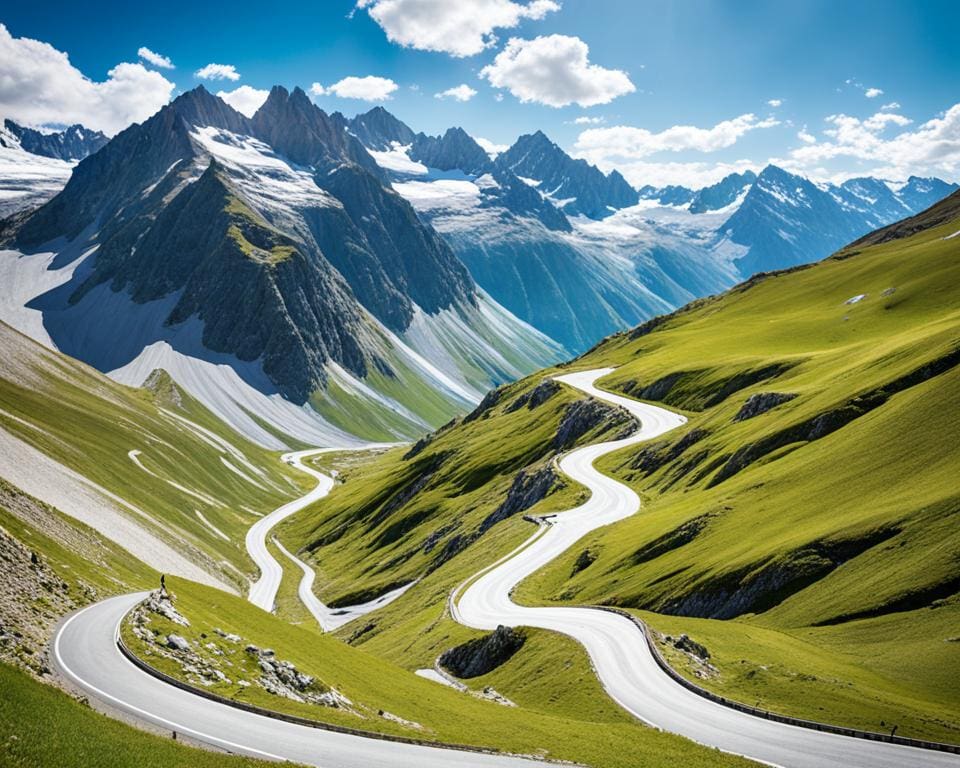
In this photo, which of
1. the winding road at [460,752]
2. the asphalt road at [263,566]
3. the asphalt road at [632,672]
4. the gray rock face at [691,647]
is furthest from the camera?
the asphalt road at [263,566]

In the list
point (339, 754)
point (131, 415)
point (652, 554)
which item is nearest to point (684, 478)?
point (652, 554)

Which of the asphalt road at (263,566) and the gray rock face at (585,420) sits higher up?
the gray rock face at (585,420)

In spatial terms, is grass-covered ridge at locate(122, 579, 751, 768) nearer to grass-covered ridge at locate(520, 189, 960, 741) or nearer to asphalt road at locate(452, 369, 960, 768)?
asphalt road at locate(452, 369, 960, 768)

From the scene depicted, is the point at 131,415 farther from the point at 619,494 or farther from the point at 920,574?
the point at 920,574

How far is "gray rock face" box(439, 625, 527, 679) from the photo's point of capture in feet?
206

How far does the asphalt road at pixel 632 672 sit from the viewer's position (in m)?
37.0

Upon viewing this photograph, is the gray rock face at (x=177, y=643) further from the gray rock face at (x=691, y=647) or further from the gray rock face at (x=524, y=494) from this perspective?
the gray rock face at (x=524, y=494)

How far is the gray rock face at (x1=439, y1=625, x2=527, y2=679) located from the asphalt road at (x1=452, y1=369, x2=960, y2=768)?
8.28 feet

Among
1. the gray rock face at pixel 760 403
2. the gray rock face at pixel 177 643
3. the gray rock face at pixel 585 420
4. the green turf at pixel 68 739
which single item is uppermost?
the gray rock face at pixel 760 403

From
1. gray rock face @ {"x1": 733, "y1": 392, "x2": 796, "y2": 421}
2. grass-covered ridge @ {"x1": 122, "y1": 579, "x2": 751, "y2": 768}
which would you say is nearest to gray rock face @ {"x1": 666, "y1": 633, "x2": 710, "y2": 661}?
grass-covered ridge @ {"x1": 122, "y1": 579, "x2": 751, "y2": 768}

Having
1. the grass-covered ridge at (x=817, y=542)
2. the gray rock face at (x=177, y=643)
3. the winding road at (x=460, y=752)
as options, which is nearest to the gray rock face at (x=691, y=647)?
the grass-covered ridge at (x=817, y=542)

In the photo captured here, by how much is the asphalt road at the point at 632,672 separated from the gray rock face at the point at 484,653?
99.4 inches

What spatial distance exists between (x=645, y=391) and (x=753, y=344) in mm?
26985

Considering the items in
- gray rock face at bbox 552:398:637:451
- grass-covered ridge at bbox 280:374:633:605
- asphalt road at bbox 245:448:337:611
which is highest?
gray rock face at bbox 552:398:637:451
